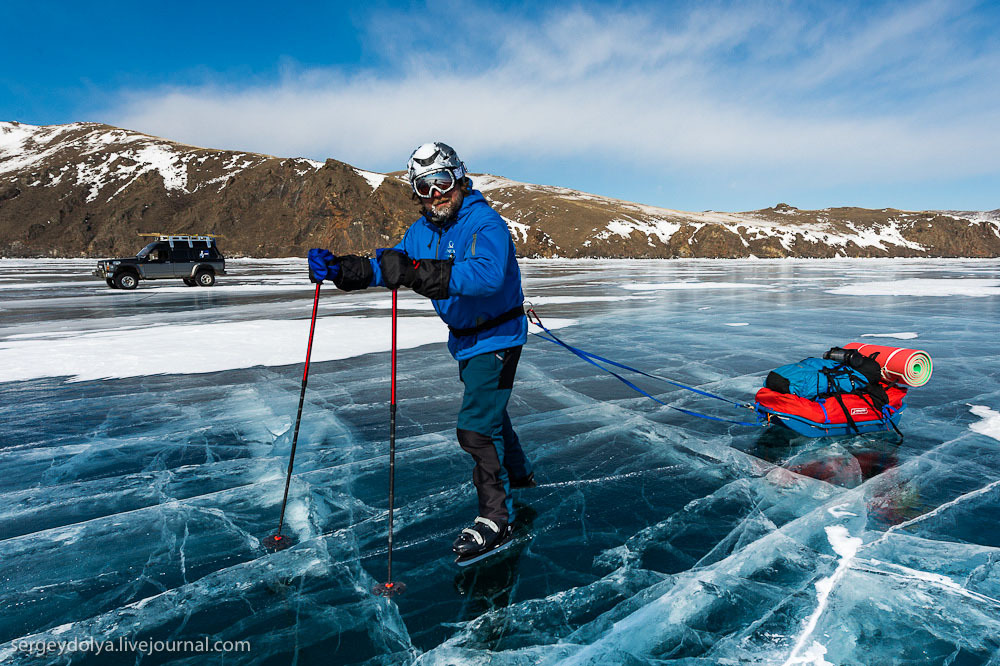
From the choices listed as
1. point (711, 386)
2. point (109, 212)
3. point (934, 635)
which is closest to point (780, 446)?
point (711, 386)

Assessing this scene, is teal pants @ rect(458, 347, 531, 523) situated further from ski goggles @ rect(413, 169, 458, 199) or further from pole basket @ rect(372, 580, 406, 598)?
ski goggles @ rect(413, 169, 458, 199)

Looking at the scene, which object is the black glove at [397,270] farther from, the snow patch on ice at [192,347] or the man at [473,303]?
the snow patch on ice at [192,347]

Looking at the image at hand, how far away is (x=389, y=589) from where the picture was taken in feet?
8.79

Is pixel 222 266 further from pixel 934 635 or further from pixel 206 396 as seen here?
pixel 934 635

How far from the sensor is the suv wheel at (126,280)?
23.0 meters

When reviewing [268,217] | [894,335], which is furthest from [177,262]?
[268,217]

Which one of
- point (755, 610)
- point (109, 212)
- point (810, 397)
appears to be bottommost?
point (755, 610)

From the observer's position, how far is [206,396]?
20.8 ft

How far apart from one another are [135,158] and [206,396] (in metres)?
141

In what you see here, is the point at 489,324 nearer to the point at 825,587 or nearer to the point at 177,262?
the point at 825,587

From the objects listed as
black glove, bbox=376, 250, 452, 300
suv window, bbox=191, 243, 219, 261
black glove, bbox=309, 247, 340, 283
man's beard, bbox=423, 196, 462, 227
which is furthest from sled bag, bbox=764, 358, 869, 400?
suv window, bbox=191, 243, 219, 261

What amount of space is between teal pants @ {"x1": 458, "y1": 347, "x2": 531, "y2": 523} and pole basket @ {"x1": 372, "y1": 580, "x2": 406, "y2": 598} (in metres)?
0.58

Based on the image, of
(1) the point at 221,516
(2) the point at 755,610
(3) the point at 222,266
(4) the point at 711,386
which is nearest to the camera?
(2) the point at 755,610

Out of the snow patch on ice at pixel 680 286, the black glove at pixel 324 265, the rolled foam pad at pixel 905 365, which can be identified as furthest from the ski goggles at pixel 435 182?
the snow patch on ice at pixel 680 286
